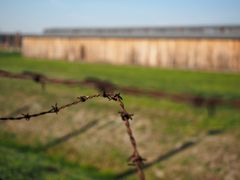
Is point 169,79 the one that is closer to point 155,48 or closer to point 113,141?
point 155,48

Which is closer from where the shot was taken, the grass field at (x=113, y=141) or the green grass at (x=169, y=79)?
the grass field at (x=113, y=141)

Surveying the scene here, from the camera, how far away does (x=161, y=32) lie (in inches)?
1432

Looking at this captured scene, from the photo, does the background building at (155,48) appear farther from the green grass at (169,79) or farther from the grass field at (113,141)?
the grass field at (113,141)

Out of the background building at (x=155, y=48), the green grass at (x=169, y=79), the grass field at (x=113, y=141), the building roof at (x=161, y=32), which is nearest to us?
the grass field at (x=113, y=141)

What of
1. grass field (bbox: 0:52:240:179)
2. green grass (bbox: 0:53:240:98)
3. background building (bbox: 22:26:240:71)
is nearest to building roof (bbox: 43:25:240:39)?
background building (bbox: 22:26:240:71)

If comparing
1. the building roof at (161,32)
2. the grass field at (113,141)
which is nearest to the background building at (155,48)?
the building roof at (161,32)

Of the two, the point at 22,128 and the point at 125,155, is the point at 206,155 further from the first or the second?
the point at 22,128

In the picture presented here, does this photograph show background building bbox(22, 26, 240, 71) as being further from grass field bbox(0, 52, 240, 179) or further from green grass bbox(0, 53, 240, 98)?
grass field bbox(0, 52, 240, 179)

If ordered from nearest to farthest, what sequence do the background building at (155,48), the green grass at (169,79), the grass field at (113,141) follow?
the grass field at (113,141) < the green grass at (169,79) < the background building at (155,48)

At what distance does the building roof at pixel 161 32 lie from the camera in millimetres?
27672

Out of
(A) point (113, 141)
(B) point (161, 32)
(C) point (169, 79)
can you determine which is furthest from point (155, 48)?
(A) point (113, 141)

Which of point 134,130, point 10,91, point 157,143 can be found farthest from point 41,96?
point 157,143

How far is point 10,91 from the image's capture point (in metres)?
13.3

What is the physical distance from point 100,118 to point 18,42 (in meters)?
51.0
